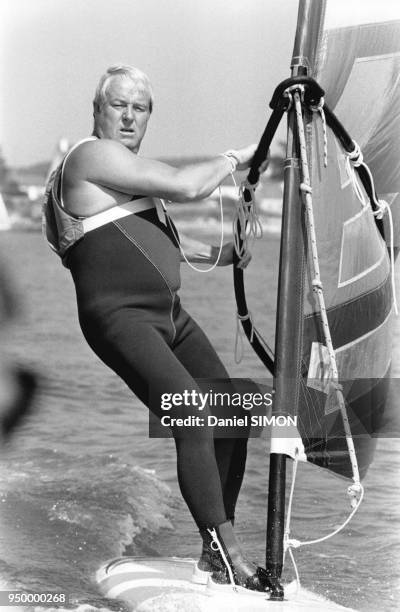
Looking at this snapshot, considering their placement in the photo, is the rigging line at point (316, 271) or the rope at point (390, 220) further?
the rope at point (390, 220)

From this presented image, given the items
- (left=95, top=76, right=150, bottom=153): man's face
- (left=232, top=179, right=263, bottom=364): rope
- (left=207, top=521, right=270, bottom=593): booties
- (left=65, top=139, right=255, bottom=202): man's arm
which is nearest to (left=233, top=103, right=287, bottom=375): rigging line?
(left=232, top=179, right=263, bottom=364): rope

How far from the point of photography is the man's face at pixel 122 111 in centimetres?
291

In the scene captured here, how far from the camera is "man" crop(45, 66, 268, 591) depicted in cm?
283

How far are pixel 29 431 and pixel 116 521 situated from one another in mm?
1664

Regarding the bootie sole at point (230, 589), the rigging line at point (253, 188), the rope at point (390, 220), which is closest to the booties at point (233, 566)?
the bootie sole at point (230, 589)

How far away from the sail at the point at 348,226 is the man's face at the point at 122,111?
1.49ft

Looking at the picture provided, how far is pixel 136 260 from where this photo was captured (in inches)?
115

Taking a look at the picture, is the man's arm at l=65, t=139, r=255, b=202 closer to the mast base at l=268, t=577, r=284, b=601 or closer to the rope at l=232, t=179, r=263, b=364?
the rope at l=232, t=179, r=263, b=364

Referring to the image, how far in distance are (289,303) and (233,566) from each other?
75 centimetres

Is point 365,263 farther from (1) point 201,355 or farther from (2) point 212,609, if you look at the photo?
(2) point 212,609

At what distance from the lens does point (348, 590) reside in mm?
3455

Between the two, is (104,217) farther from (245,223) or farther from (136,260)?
(245,223)

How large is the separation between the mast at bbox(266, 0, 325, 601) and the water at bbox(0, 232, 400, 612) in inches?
22.4

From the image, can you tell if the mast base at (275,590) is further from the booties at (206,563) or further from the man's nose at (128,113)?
the man's nose at (128,113)
